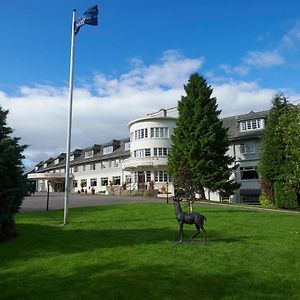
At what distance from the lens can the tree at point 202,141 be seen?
1545 inches

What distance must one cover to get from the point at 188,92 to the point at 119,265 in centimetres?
3537

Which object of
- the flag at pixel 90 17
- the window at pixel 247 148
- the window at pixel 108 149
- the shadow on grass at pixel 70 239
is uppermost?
the window at pixel 108 149

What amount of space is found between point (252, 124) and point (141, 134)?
15.7m

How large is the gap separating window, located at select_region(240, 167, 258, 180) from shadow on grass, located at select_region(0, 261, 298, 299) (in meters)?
41.2

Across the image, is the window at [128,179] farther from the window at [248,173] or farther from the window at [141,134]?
the window at [248,173]

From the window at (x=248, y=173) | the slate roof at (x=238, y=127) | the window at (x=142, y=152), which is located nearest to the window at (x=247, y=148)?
the slate roof at (x=238, y=127)

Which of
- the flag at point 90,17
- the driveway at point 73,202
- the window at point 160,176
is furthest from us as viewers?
the window at point 160,176

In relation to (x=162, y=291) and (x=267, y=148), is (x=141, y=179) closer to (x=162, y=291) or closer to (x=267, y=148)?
(x=267, y=148)

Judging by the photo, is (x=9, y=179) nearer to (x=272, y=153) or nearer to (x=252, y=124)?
(x=272, y=153)

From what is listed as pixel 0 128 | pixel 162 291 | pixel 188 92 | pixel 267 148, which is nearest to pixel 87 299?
pixel 162 291

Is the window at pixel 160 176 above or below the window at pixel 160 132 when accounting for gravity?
below

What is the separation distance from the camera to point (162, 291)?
7.56 meters

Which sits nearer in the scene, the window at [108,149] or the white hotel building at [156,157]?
the white hotel building at [156,157]

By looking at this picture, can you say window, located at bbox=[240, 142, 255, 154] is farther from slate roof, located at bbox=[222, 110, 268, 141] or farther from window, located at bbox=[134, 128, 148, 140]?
window, located at bbox=[134, 128, 148, 140]
